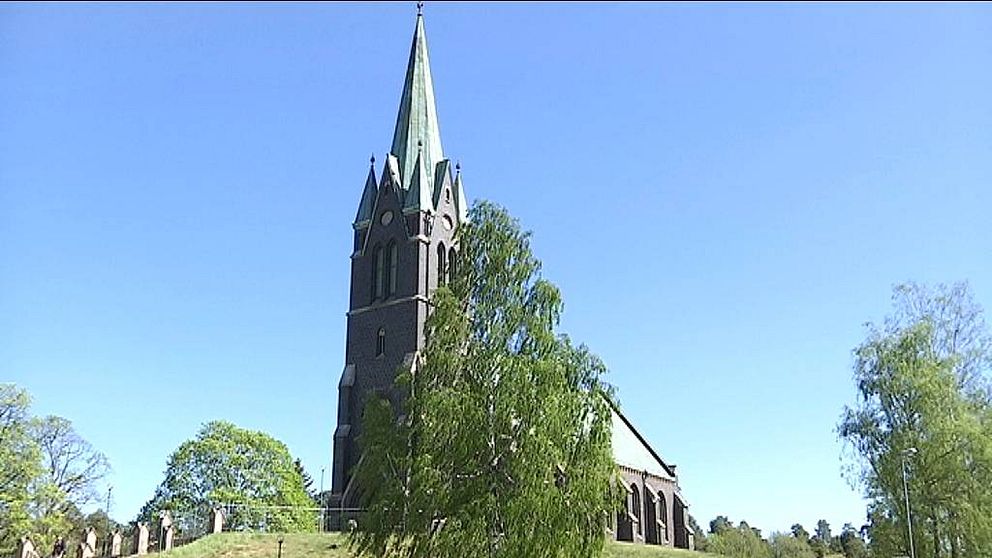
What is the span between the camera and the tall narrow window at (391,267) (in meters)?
57.9

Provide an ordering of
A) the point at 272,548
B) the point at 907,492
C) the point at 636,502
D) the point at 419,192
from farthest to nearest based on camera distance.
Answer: the point at 636,502 → the point at 419,192 → the point at 272,548 → the point at 907,492

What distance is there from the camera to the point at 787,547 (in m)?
71.8

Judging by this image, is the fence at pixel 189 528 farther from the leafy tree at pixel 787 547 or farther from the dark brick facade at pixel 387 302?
the leafy tree at pixel 787 547

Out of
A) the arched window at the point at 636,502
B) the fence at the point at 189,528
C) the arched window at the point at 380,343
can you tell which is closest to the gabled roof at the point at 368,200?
the arched window at the point at 380,343

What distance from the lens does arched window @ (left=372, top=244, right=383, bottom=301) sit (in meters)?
58.7

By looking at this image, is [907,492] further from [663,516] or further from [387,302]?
[663,516]

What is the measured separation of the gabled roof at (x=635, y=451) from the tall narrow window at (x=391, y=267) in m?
19.1

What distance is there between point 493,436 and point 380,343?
29.3m

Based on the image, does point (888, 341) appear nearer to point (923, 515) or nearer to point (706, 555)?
point (923, 515)

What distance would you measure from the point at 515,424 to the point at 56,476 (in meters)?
39.1

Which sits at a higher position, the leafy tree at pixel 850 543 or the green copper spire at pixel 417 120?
the green copper spire at pixel 417 120

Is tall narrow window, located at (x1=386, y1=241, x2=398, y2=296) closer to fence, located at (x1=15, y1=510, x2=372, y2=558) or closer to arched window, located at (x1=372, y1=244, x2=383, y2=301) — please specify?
arched window, located at (x1=372, y1=244, x2=383, y2=301)

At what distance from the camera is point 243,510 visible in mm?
65500

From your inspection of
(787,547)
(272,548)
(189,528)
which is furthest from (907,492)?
(787,547)
